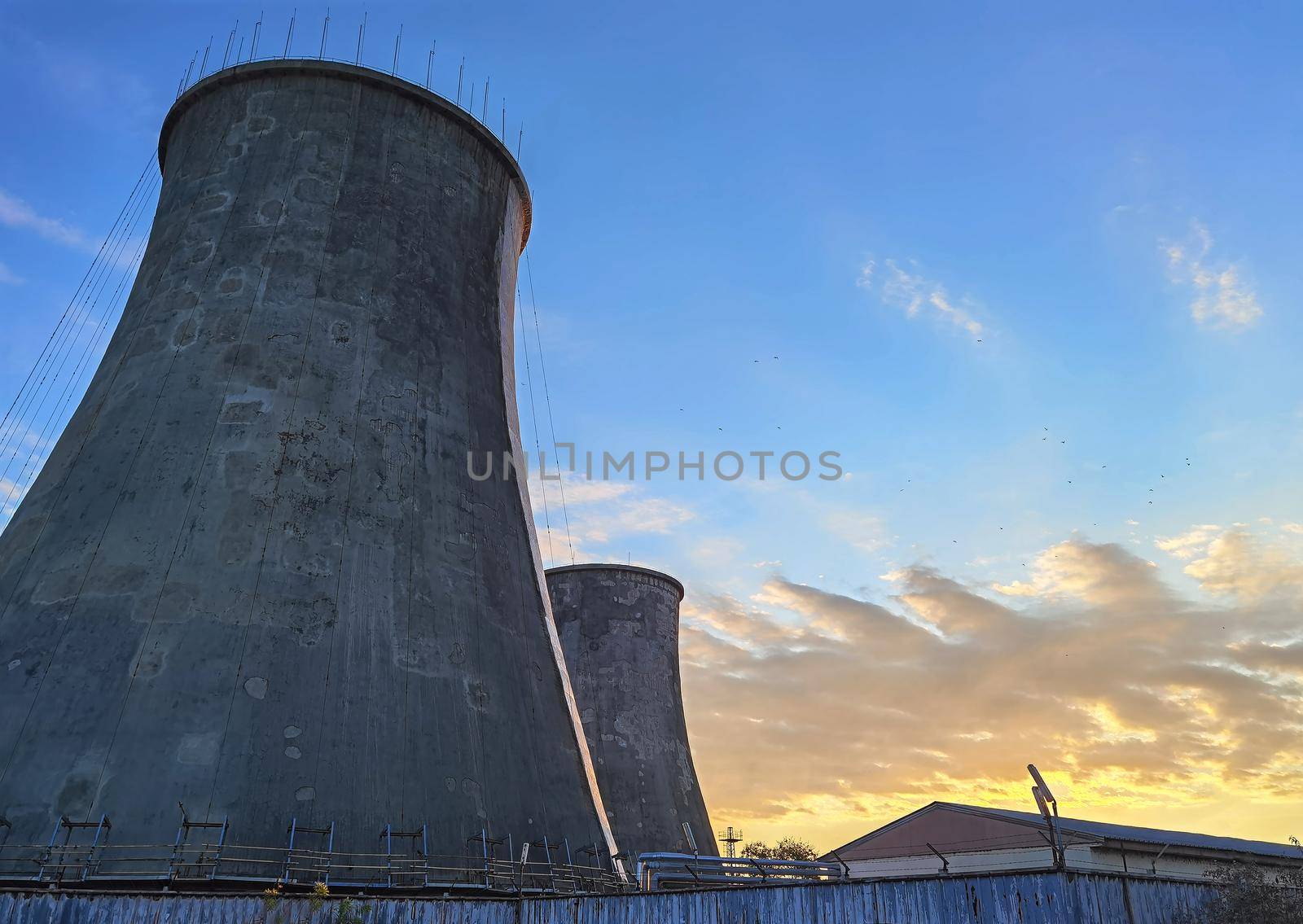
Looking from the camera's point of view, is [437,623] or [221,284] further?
[221,284]

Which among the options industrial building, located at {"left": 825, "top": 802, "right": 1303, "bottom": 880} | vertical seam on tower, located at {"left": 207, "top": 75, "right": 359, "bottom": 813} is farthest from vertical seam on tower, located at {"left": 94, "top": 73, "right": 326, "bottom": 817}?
industrial building, located at {"left": 825, "top": 802, "right": 1303, "bottom": 880}

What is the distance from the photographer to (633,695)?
2977 cm

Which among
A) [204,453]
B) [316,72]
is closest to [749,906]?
[204,453]

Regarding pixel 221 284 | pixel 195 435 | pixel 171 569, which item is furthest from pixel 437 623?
pixel 221 284

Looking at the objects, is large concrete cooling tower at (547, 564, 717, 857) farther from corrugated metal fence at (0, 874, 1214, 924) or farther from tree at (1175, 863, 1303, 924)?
tree at (1175, 863, 1303, 924)

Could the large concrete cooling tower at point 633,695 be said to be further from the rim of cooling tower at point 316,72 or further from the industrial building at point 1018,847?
the rim of cooling tower at point 316,72

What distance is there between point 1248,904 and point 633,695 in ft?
66.9

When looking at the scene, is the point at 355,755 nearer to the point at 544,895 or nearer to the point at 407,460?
the point at 544,895

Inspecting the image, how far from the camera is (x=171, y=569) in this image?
11844 millimetres

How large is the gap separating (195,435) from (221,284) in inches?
109

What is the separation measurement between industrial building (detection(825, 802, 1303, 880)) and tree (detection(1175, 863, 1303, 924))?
8955 mm

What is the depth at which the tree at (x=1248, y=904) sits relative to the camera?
1070 centimetres

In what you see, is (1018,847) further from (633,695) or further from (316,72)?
(316,72)

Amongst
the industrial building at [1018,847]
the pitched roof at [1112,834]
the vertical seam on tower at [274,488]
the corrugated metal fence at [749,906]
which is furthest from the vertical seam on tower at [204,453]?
the pitched roof at [1112,834]
